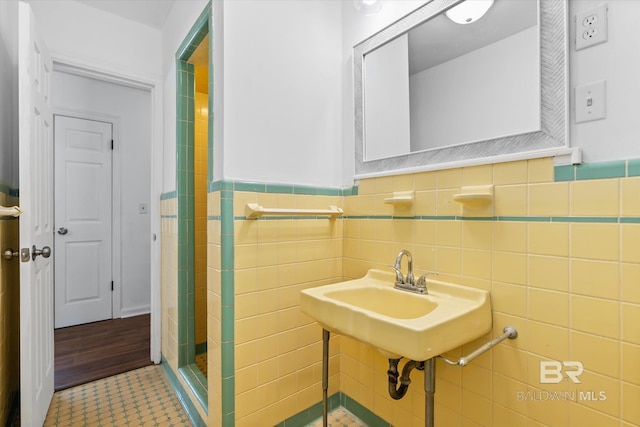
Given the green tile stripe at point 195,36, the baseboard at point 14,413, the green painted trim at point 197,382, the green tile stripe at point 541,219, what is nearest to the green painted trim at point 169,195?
the green tile stripe at point 195,36

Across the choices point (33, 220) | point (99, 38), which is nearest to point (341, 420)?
point (33, 220)

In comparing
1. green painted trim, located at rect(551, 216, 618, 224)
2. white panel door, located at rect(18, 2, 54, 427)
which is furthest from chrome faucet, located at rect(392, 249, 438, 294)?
white panel door, located at rect(18, 2, 54, 427)

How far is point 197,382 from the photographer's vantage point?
178cm

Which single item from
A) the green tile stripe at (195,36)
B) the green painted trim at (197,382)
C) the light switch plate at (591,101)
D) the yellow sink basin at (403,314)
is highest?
the green tile stripe at (195,36)

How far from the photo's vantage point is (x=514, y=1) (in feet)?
3.59

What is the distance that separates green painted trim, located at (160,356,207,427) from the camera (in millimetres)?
1592

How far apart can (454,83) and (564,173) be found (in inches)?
22.6

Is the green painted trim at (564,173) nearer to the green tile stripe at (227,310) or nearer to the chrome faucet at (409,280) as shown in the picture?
the chrome faucet at (409,280)

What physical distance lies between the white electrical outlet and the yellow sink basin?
0.84 meters

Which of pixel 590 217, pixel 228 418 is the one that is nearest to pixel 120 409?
pixel 228 418

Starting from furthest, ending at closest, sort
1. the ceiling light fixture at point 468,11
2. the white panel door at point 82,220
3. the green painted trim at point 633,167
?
the white panel door at point 82,220 < the ceiling light fixture at point 468,11 < the green painted trim at point 633,167

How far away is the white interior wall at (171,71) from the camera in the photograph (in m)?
1.88

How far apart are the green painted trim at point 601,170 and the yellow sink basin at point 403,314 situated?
0.49 m

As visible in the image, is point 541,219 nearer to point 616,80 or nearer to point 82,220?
point 616,80
